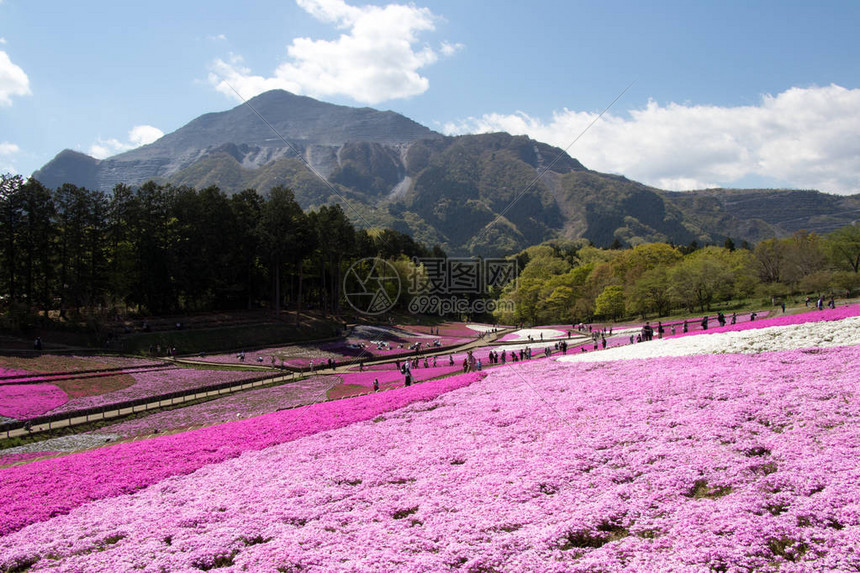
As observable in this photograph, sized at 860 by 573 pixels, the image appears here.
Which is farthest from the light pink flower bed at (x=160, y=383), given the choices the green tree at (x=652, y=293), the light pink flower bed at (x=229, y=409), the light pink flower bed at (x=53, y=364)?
the green tree at (x=652, y=293)

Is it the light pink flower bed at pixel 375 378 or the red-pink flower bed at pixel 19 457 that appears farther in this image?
the light pink flower bed at pixel 375 378

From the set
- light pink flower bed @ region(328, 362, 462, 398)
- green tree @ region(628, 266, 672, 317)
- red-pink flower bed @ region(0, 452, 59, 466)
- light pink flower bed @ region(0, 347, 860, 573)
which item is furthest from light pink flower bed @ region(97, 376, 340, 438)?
green tree @ region(628, 266, 672, 317)

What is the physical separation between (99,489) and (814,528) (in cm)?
1740

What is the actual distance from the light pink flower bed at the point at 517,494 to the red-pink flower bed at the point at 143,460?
0.12 meters

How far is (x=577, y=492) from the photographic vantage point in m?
11.4

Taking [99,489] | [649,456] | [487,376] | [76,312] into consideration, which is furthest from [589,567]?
[76,312]

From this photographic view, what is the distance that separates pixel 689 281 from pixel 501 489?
6576 cm

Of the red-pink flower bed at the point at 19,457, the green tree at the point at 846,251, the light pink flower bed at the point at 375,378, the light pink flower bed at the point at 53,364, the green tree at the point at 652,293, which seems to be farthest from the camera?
the green tree at the point at 846,251

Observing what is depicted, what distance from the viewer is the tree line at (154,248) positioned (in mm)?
51906

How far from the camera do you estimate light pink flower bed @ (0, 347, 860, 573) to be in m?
8.82

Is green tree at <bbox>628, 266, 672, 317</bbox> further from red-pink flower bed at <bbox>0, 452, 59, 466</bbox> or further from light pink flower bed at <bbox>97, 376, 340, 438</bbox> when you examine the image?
red-pink flower bed at <bbox>0, 452, 59, 466</bbox>

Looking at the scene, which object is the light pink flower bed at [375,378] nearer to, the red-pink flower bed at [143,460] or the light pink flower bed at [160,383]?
the red-pink flower bed at [143,460]

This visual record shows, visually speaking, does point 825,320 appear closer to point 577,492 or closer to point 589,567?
point 577,492

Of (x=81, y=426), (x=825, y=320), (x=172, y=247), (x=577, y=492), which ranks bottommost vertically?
(x=81, y=426)
